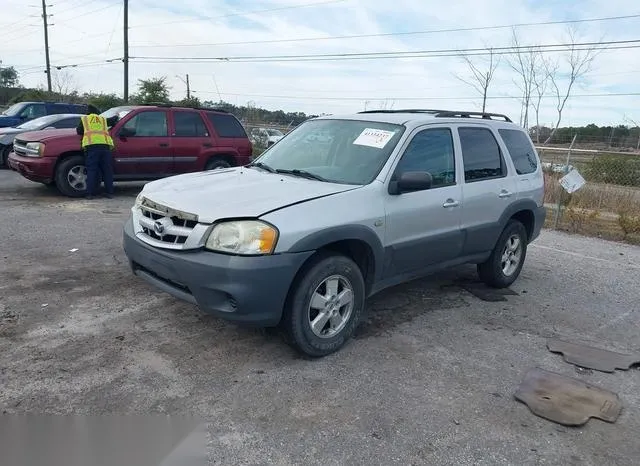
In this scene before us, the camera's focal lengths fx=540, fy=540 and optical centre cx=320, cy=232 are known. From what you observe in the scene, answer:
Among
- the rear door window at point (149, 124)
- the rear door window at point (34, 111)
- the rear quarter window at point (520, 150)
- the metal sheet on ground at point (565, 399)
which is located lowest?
the metal sheet on ground at point (565, 399)

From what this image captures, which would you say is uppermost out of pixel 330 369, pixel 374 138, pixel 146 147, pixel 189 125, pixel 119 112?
pixel 374 138

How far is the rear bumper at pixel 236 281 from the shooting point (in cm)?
345

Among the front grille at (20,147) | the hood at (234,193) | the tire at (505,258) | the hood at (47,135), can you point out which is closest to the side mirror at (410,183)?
the hood at (234,193)

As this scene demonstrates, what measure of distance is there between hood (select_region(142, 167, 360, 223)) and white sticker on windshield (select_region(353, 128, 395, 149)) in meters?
0.60

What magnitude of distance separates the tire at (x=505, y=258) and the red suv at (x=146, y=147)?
6928 mm

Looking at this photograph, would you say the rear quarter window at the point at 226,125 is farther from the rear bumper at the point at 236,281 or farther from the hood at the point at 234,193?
the rear bumper at the point at 236,281

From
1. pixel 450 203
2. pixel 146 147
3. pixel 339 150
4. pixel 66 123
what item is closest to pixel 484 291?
pixel 450 203

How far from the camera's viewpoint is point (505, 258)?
588 cm

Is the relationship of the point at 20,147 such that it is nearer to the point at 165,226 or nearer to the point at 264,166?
the point at 264,166

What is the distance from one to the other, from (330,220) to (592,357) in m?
2.45

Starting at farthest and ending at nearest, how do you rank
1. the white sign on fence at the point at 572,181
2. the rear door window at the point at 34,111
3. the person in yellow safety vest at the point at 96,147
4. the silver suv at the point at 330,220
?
the rear door window at the point at 34,111 → the person in yellow safety vest at the point at 96,147 → the white sign on fence at the point at 572,181 → the silver suv at the point at 330,220

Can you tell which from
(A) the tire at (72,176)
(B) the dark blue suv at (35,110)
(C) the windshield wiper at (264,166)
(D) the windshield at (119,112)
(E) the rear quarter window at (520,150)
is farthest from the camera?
(B) the dark blue suv at (35,110)

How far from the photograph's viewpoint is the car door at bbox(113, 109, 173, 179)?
10.3m

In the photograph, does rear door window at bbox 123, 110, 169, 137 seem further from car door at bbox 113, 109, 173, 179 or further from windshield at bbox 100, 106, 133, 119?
windshield at bbox 100, 106, 133, 119
